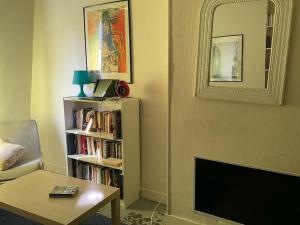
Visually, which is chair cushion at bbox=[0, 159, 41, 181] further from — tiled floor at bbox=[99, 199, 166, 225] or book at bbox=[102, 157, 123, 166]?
tiled floor at bbox=[99, 199, 166, 225]

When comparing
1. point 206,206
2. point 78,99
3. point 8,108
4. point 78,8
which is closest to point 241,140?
point 206,206

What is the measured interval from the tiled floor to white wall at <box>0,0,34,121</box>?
1.72 m

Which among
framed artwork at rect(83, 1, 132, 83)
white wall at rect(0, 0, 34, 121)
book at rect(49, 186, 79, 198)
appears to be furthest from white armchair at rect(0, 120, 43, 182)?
framed artwork at rect(83, 1, 132, 83)

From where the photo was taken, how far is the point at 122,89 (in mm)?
2693

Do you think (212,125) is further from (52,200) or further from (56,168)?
(56,168)

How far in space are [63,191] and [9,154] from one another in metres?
1.00

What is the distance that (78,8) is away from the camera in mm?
2973

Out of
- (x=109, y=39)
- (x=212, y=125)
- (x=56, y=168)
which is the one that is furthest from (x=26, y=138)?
(x=212, y=125)

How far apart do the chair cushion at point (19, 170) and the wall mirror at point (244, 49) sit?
185cm

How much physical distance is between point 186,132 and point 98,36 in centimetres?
144

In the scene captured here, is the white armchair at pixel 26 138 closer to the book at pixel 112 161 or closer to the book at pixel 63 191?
the book at pixel 112 161

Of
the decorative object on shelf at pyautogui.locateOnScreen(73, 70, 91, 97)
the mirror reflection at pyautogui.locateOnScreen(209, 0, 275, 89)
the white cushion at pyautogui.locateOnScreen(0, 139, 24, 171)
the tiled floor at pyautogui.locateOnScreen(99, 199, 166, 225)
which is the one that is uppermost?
the mirror reflection at pyautogui.locateOnScreen(209, 0, 275, 89)

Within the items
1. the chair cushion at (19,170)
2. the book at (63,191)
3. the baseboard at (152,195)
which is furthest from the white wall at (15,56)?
the baseboard at (152,195)

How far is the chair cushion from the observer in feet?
8.49
